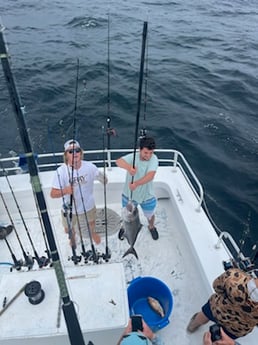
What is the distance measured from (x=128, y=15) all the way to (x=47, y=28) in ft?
18.3

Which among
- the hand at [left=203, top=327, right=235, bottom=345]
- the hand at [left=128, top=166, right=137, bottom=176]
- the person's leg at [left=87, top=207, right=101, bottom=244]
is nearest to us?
the hand at [left=203, top=327, right=235, bottom=345]

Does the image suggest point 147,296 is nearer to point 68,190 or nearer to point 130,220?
point 130,220

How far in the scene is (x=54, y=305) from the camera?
250cm

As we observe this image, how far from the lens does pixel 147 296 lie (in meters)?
3.85

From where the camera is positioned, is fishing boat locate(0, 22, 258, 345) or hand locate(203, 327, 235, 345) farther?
hand locate(203, 327, 235, 345)

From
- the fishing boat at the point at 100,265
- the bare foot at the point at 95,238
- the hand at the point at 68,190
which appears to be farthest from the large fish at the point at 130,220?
the bare foot at the point at 95,238

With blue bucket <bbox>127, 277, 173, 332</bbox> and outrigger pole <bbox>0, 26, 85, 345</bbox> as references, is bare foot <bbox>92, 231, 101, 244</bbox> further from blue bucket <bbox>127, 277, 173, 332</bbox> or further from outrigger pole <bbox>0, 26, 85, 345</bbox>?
outrigger pole <bbox>0, 26, 85, 345</bbox>

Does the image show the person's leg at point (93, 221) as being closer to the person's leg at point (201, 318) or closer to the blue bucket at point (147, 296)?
the blue bucket at point (147, 296)

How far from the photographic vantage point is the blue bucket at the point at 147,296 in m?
3.68

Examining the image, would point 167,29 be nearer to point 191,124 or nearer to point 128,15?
point 128,15

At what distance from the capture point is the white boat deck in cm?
241

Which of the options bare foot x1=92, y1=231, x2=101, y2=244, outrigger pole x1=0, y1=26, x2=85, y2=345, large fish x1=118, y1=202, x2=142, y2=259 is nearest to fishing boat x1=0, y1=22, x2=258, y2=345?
outrigger pole x1=0, y1=26, x2=85, y2=345

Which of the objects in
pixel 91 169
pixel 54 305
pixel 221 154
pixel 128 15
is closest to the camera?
pixel 54 305

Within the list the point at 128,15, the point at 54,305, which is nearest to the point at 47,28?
the point at 128,15
